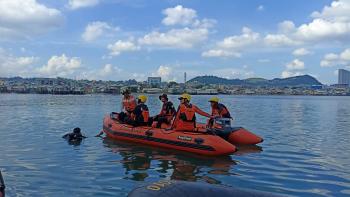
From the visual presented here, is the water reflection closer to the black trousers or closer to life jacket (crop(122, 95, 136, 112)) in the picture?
the black trousers

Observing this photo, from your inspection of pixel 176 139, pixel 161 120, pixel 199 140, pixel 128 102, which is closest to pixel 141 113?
pixel 161 120

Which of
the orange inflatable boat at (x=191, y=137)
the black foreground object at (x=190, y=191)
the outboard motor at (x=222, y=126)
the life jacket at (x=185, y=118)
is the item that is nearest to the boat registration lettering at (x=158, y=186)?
the black foreground object at (x=190, y=191)

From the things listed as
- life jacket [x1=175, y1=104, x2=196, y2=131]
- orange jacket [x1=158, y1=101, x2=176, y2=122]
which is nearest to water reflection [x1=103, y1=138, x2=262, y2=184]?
life jacket [x1=175, y1=104, x2=196, y2=131]

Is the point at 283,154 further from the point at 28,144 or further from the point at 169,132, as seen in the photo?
the point at 28,144

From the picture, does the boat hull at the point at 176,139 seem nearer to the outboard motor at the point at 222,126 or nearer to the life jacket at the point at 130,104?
the life jacket at the point at 130,104

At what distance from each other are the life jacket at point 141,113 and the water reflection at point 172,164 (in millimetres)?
1104

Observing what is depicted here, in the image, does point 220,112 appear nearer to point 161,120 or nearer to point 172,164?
point 161,120

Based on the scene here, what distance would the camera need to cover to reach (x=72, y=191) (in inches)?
319

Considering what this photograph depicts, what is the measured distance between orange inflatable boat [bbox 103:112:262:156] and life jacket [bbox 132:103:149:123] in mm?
384

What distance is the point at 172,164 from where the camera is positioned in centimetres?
1106

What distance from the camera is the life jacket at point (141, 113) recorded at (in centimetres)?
1439

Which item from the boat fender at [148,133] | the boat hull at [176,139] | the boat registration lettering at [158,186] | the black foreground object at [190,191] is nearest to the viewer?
the black foreground object at [190,191]

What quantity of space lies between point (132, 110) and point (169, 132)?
108 inches

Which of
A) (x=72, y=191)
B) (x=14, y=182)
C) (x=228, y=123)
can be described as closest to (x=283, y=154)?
(x=228, y=123)
